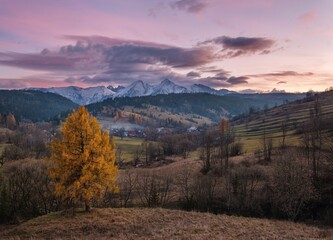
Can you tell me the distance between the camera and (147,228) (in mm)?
40000

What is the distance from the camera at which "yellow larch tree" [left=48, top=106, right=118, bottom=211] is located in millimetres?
46781

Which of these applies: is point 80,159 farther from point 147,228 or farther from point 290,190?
point 290,190

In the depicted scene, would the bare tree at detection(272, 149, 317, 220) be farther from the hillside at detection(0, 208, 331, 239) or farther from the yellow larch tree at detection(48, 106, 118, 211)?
the yellow larch tree at detection(48, 106, 118, 211)

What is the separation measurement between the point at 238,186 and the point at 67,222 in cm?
4629

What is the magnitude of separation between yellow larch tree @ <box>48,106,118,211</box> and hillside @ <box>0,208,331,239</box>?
14.0ft

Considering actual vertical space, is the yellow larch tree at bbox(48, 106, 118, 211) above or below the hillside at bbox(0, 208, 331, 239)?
above

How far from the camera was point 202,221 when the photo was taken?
44.5 metres

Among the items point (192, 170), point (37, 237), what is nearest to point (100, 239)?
point (37, 237)

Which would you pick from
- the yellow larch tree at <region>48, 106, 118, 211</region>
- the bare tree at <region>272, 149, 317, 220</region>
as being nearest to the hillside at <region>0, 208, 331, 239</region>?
the yellow larch tree at <region>48, 106, 118, 211</region>

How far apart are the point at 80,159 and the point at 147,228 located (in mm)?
14728

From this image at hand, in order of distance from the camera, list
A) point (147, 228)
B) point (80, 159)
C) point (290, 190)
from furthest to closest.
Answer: point (290, 190) < point (80, 159) < point (147, 228)

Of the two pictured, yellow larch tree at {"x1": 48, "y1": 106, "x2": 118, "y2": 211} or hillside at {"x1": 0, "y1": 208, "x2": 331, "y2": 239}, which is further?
yellow larch tree at {"x1": 48, "y1": 106, "x2": 118, "y2": 211}

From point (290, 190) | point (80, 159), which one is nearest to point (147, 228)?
point (80, 159)

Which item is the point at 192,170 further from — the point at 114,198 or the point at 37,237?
the point at 37,237
